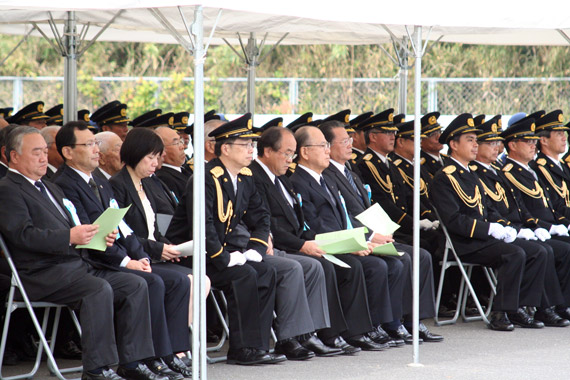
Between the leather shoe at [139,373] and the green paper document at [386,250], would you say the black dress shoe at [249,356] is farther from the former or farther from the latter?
the green paper document at [386,250]

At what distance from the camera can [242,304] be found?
666 cm

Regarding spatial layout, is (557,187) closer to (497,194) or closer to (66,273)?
(497,194)

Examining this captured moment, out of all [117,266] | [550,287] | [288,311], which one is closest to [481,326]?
[550,287]

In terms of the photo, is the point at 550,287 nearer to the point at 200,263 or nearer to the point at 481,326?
the point at 481,326

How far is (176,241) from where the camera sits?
6.82 m

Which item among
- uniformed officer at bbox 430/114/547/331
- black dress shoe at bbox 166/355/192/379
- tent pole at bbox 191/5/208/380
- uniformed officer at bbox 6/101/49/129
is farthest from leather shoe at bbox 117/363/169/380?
uniformed officer at bbox 6/101/49/129

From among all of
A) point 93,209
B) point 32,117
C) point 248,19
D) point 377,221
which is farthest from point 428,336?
point 32,117

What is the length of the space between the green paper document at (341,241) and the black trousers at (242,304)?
2.37ft

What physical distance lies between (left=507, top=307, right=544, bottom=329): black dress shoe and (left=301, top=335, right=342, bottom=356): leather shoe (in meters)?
2.04

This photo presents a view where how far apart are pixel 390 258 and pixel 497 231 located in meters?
1.14

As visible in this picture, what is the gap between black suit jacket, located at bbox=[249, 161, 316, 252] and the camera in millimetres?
7332

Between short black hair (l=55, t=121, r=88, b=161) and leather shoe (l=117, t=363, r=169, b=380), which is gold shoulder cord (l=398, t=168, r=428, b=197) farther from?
leather shoe (l=117, t=363, r=169, b=380)

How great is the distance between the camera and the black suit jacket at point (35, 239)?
5.72 meters

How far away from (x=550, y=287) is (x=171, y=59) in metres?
16.8
